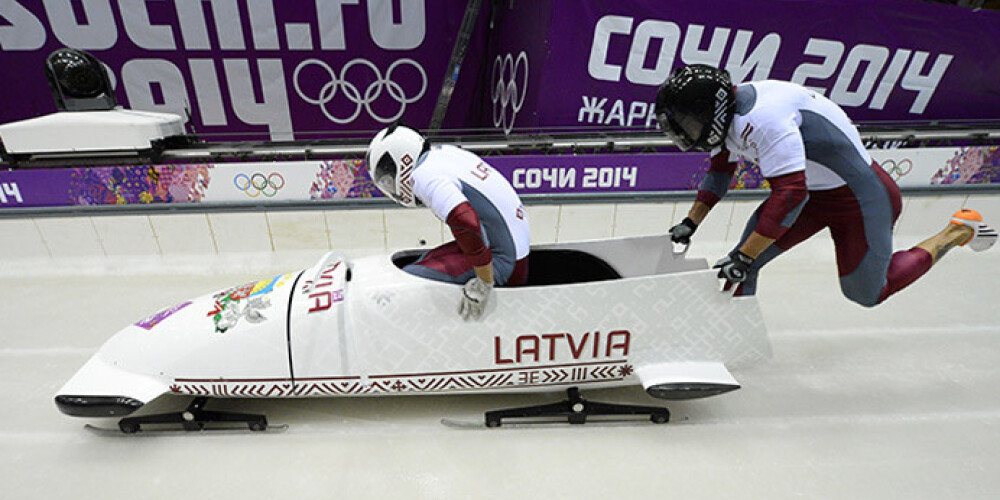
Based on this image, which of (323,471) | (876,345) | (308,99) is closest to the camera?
A: (323,471)

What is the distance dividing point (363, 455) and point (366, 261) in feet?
2.36

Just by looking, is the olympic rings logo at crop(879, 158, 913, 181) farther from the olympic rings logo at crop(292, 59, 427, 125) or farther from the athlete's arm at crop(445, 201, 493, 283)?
the olympic rings logo at crop(292, 59, 427, 125)

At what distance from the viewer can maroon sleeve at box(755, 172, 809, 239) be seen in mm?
1600

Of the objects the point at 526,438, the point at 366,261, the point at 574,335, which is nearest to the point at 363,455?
the point at 526,438

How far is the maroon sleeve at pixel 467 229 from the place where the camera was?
1584 millimetres

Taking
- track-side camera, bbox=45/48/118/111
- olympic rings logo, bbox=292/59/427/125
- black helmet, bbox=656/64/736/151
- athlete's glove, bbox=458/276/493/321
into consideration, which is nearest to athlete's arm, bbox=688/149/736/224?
black helmet, bbox=656/64/736/151

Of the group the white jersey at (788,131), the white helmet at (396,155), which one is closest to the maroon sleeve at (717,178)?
the white jersey at (788,131)

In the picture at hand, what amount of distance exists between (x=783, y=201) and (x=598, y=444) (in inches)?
41.9

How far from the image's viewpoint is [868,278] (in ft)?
6.41

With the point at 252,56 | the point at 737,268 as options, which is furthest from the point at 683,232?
the point at 252,56

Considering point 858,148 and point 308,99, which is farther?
point 308,99

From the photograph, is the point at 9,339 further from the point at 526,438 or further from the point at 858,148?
the point at 858,148

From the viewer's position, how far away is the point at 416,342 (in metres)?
1.78

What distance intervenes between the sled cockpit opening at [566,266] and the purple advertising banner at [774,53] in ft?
6.81
